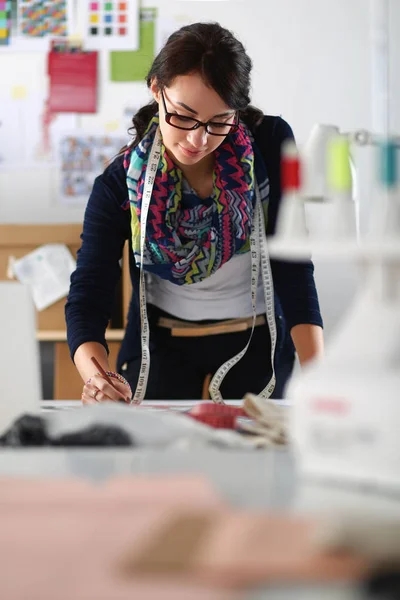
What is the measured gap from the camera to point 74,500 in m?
0.65

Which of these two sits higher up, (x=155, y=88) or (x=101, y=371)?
(x=155, y=88)

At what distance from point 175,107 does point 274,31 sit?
201 centimetres

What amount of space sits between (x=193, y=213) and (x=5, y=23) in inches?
81.8

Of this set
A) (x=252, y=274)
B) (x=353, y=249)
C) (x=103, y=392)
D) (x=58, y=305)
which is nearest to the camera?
(x=353, y=249)

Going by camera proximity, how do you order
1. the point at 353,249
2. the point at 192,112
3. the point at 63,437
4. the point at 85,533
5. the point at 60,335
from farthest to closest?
the point at 60,335, the point at 192,112, the point at 63,437, the point at 353,249, the point at 85,533

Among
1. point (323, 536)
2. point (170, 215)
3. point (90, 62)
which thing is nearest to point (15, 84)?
point (90, 62)

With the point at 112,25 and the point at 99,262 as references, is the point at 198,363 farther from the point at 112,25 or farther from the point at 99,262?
the point at 112,25

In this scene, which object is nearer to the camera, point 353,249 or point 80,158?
point 353,249

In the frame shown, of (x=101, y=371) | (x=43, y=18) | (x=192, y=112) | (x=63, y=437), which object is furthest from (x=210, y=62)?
(x=43, y=18)

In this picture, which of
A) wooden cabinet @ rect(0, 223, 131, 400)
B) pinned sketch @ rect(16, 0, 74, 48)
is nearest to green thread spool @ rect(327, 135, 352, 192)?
wooden cabinet @ rect(0, 223, 131, 400)

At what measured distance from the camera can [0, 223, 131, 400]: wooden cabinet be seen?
3.07 m

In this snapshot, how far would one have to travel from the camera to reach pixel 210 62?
1.58 meters

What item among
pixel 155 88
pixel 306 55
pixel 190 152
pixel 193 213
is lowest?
pixel 193 213

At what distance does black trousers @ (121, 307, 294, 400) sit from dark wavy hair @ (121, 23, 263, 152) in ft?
1.62
